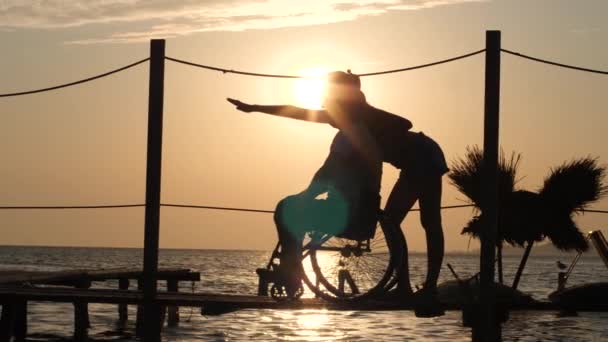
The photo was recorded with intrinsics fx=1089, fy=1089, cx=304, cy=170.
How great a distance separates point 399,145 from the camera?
927 cm

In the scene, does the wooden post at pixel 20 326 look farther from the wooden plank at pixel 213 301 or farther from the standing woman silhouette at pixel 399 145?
the standing woman silhouette at pixel 399 145

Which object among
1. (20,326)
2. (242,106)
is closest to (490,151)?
(242,106)

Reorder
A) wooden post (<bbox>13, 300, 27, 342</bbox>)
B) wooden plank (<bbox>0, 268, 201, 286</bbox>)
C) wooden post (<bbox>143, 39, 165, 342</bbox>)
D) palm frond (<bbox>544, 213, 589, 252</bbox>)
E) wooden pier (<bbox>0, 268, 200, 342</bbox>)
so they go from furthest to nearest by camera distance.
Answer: palm frond (<bbox>544, 213, 589, 252</bbox>) → wooden post (<bbox>13, 300, 27, 342</bbox>) → wooden plank (<bbox>0, 268, 201, 286</bbox>) → wooden pier (<bbox>0, 268, 200, 342</bbox>) → wooden post (<bbox>143, 39, 165, 342</bbox>)

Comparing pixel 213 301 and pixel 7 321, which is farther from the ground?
pixel 213 301

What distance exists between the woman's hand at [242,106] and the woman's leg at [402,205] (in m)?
1.42

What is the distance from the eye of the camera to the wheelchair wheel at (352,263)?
9.30 m

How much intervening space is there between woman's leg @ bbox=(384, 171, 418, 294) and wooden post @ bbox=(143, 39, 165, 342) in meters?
2.21

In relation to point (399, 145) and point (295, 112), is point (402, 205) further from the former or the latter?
point (295, 112)

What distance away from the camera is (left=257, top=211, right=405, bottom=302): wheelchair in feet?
30.6

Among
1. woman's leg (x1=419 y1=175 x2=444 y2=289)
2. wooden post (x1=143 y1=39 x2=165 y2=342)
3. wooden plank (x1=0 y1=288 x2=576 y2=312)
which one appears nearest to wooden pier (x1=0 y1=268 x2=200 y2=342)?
wooden plank (x1=0 y1=288 x2=576 y2=312)

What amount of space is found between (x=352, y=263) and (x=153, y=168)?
6.78ft

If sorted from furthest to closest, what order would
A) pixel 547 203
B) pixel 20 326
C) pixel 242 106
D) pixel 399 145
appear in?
1. pixel 547 203
2. pixel 20 326
3. pixel 242 106
4. pixel 399 145

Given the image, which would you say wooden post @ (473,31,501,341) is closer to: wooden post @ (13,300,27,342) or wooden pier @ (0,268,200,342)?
wooden pier @ (0,268,200,342)

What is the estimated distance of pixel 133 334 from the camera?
95.8 ft
